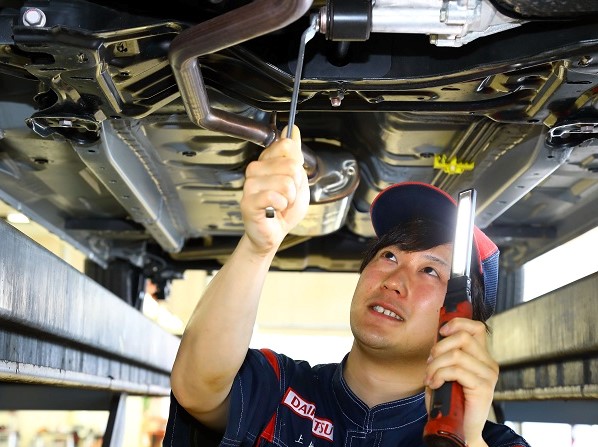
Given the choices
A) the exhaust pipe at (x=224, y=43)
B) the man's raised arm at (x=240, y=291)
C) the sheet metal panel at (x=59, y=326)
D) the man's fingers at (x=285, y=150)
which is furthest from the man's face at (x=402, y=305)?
the sheet metal panel at (x=59, y=326)

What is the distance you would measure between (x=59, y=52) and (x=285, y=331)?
9986 millimetres

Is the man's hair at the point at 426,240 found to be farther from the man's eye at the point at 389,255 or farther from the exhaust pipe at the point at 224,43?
the exhaust pipe at the point at 224,43

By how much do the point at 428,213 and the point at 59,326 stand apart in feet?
3.22

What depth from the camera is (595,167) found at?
221 centimetres

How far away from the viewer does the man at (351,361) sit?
1480 millimetres

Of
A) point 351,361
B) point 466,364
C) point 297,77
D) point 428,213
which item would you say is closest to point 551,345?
point 428,213

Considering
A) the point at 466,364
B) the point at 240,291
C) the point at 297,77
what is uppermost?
the point at 297,77

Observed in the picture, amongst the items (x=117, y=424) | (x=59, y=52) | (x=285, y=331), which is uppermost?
(x=285, y=331)

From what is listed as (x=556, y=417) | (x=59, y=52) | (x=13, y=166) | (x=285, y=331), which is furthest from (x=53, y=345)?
(x=285, y=331)

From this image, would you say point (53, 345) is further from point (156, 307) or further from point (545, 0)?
point (156, 307)

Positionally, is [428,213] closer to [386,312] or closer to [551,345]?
[386,312]

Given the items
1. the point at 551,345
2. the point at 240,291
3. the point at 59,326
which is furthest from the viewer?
the point at 551,345

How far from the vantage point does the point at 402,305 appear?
5.50 feet

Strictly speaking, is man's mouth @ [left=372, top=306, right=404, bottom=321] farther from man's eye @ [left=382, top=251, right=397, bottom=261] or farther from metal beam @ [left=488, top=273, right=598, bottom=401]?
metal beam @ [left=488, top=273, right=598, bottom=401]
